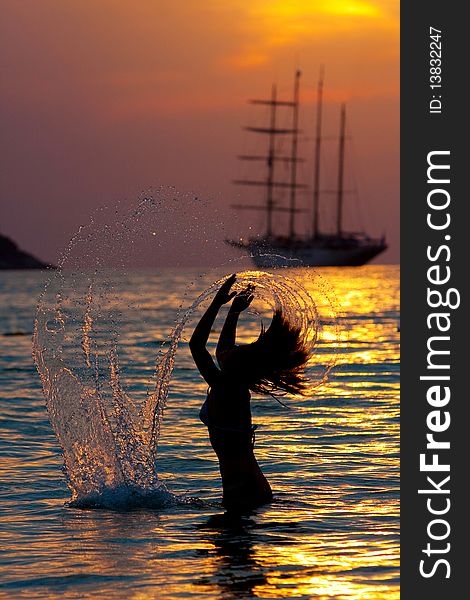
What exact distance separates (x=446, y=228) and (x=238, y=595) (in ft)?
16.0

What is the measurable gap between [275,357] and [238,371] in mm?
332

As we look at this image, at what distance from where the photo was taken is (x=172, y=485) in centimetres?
1412

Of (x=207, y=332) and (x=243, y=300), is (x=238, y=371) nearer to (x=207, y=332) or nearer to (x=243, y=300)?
(x=207, y=332)

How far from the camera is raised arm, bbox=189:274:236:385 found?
10742 millimetres

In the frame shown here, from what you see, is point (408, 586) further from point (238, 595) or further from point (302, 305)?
point (302, 305)

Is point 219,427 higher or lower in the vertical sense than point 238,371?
lower

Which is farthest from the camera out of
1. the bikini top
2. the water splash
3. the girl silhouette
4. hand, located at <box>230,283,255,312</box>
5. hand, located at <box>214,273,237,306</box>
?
the water splash

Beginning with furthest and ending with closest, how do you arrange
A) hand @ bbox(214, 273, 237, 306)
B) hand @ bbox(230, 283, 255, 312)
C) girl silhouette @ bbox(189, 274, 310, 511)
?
1. girl silhouette @ bbox(189, 274, 310, 511)
2. hand @ bbox(230, 283, 255, 312)
3. hand @ bbox(214, 273, 237, 306)

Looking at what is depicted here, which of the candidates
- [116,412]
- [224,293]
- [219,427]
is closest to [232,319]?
[224,293]

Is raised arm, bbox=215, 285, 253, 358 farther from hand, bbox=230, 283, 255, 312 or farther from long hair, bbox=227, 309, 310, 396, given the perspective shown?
long hair, bbox=227, 309, 310, 396

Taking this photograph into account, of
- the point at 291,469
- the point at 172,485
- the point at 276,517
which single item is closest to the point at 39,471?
the point at 172,485

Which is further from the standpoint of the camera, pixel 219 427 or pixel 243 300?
pixel 219 427

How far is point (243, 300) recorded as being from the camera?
11.0 metres

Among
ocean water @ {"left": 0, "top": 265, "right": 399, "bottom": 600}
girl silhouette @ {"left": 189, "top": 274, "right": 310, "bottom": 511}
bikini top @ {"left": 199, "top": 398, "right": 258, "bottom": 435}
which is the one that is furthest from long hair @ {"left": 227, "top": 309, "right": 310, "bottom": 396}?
ocean water @ {"left": 0, "top": 265, "right": 399, "bottom": 600}
